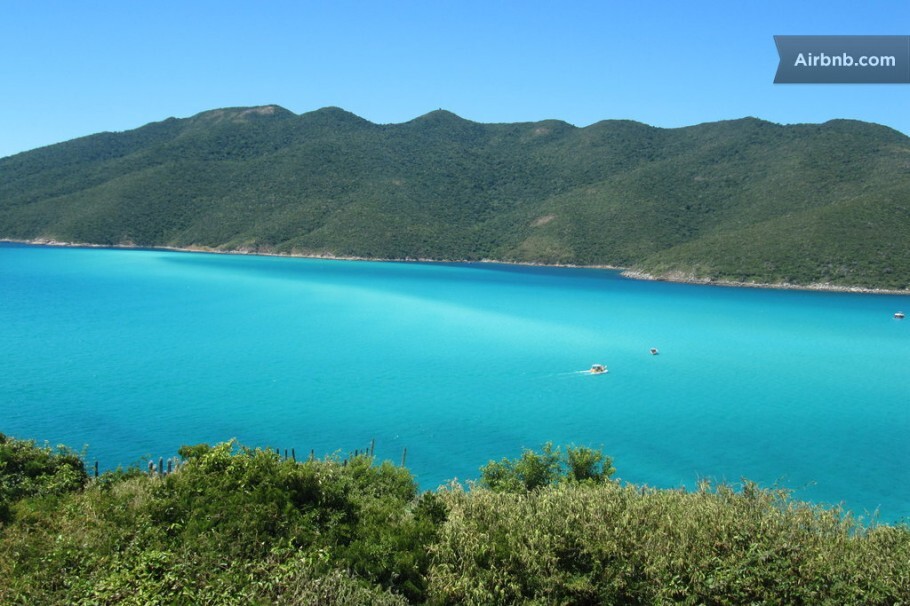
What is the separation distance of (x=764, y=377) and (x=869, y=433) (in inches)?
438

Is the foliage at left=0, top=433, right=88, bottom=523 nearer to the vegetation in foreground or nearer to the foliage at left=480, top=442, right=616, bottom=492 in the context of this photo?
the vegetation in foreground

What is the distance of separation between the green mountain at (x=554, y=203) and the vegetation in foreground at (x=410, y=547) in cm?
10713

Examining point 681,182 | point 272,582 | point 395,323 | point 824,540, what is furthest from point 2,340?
point 681,182

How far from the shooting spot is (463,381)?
3669cm

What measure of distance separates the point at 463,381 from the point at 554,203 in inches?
5504

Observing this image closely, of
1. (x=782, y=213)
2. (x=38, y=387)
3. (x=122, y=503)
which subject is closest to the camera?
(x=122, y=503)

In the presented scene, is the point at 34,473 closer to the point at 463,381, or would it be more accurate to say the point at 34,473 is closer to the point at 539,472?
the point at 539,472

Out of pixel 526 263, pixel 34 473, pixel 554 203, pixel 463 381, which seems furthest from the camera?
pixel 554 203

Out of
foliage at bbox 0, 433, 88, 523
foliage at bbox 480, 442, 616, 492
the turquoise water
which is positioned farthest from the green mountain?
foliage at bbox 0, 433, 88, 523

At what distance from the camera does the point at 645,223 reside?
145750 mm

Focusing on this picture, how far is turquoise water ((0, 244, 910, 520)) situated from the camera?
24.8m

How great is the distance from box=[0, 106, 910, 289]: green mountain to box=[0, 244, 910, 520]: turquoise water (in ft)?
119

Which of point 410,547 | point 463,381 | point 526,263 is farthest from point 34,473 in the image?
point 526,263

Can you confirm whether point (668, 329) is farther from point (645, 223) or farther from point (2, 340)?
point (645, 223)
